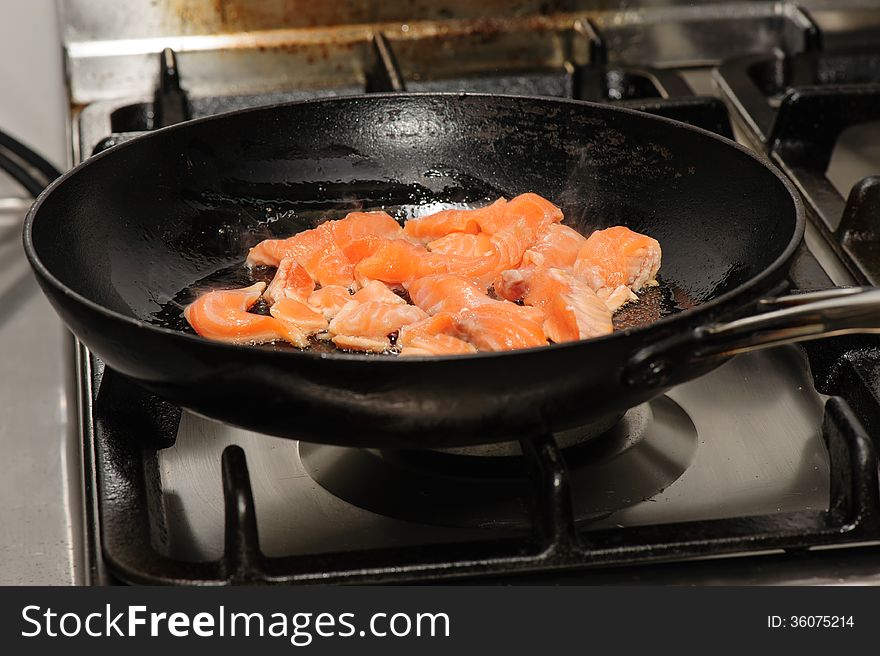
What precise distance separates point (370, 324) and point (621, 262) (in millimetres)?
267

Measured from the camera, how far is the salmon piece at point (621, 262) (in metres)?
1.14

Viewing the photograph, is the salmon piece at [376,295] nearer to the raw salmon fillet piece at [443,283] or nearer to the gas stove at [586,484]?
the raw salmon fillet piece at [443,283]

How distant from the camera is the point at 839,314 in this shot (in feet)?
2.64

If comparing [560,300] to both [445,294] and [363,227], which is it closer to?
[445,294]

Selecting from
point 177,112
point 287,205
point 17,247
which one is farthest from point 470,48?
point 17,247

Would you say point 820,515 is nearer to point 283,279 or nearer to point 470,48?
point 283,279

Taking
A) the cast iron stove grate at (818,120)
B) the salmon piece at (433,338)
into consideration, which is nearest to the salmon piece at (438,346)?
the salmon piece at (433,338)

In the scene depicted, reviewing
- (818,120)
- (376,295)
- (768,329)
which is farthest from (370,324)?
(818,120)

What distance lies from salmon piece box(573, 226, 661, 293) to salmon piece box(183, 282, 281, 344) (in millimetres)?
324

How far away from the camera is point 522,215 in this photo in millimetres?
1242

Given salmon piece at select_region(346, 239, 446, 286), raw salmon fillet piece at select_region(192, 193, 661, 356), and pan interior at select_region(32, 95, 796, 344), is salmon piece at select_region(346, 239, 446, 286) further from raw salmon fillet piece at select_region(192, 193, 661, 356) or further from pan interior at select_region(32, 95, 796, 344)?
pan interior at select_region(32, 95, 796, 344)

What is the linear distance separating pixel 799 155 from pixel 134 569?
1.06 m

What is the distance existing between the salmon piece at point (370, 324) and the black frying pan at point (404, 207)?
0.17 metres

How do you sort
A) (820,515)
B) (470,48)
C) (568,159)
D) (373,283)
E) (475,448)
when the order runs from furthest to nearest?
1. (470,48)
2. (568,159)
3. (373,283)
4. (475,448)
5. (820,515)
